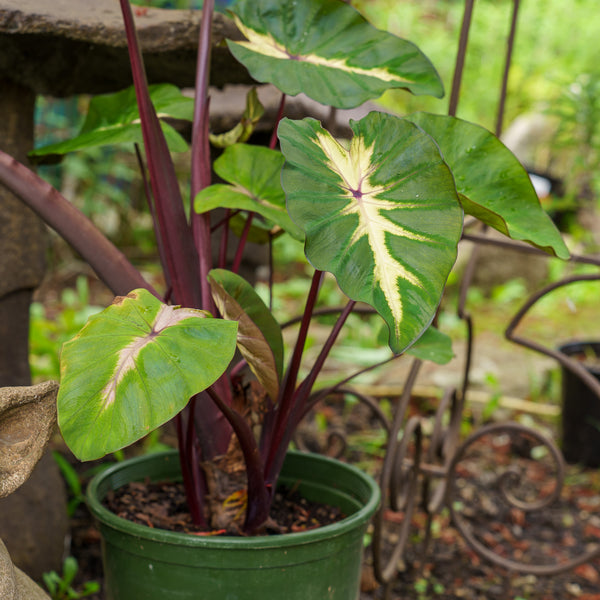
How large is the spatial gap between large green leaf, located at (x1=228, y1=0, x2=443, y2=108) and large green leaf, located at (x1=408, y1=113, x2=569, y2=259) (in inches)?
2.5

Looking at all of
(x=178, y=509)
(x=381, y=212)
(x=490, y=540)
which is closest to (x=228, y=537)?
(x=178, y=509)

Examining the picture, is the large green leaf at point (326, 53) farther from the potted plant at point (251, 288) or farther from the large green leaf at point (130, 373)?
the large green leaf at point (130, 373)

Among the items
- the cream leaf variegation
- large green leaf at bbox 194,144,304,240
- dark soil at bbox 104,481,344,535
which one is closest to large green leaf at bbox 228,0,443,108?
the cream leaf variegation

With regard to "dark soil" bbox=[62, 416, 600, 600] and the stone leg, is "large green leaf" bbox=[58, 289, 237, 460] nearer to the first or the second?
"dark soil" bbox=[62, 416, 600, 600]

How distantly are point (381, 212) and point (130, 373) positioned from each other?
31cm

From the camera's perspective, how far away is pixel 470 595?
5.06ft

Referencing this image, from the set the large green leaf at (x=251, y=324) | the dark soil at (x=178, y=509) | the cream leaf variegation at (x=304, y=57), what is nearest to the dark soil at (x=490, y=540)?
the dark soil at (x=178, y=509)

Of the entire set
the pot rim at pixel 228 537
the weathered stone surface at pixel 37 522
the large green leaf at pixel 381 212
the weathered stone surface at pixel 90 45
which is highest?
the weathered stone surface at pixel 90 45

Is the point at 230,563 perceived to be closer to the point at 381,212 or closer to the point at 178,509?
the point at 178,509

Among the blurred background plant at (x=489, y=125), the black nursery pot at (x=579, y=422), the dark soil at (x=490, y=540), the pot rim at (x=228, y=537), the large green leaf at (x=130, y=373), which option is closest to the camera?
the large green leaf at (x=130, y=373)

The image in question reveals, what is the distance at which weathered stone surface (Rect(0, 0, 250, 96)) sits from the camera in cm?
98

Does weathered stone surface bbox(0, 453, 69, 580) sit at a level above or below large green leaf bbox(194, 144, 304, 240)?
below

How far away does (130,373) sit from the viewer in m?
0.70

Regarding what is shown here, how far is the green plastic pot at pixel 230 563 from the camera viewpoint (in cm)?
83
